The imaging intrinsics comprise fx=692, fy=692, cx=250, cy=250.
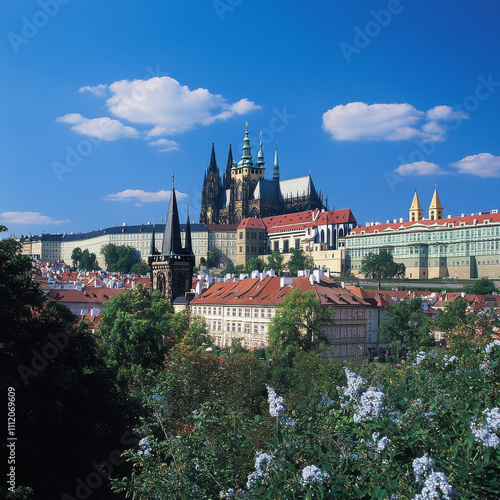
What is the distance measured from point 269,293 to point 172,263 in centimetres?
941

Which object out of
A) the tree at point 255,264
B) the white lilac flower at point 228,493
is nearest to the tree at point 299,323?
the white lilac flower at point 228,493

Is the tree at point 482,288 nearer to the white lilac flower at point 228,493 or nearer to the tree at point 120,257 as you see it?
the tree at point 120,257

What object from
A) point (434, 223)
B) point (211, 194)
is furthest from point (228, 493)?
point (211, 194)

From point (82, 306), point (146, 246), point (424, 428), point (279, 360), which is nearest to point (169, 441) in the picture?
point (424, 428)

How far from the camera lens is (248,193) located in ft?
603

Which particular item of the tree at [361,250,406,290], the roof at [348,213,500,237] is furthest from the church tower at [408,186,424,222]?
the tree at [361,250,406,290]

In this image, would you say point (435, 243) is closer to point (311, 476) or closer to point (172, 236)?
point (172, 236)

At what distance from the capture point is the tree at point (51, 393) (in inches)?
529

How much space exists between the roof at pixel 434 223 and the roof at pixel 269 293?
2853 inches

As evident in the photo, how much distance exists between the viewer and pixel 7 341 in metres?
13.9

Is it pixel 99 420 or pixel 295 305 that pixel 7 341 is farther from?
pixel 295 305

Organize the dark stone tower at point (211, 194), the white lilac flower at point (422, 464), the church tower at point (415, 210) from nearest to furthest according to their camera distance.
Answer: the white lilac flower at point (422, 464), the church tower at point (415, 210), the dark stone tower at point (211, 194)

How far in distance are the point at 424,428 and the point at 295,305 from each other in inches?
1474

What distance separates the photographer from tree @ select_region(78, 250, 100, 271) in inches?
7116
